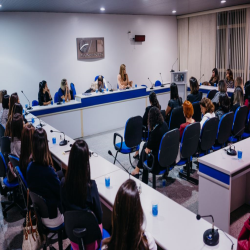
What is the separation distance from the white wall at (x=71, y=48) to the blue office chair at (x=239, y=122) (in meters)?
5.83

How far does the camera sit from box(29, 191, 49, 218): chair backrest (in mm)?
2602

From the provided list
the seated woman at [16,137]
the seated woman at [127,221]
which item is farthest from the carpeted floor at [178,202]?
the seated woman at [127,221]

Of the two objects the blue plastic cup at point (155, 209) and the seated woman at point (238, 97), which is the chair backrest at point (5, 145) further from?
the seated woman at point (238, 97)

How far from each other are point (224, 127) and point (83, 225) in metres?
3.03

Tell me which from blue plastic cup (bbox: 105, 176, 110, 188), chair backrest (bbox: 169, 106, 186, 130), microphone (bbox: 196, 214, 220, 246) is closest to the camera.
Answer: microphone (bbox: 196, 214, 220, 246)

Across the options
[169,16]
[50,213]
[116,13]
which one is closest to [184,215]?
[50,213]

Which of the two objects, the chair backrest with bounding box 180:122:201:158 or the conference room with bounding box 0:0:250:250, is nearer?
the conference room with bounding box 0:0:250:250

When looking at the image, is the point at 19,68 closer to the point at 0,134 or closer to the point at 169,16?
the point at 0,134

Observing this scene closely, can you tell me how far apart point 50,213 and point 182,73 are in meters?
6.16

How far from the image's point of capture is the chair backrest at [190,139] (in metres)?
3.88

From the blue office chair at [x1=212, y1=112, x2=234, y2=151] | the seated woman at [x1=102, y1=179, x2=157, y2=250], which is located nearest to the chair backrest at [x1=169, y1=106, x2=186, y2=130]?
the blue office chair at [x1=212, y1=112, x2=234, y2=151]

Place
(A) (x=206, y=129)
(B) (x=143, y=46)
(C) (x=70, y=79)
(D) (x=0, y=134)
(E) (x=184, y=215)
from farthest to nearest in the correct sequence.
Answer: (B) (x=143, y=46) → (C) (x=70, y=79) → (D) (x=0, y=134) → (A) (x=206, y=129) → (E) (x=184, y=215)

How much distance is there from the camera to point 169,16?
1120 cm

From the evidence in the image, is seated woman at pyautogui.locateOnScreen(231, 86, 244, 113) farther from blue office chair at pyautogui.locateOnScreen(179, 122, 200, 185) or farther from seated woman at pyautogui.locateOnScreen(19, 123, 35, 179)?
seated woman at pyautogui.locateOnScreen(19, 123, 35, 179)
